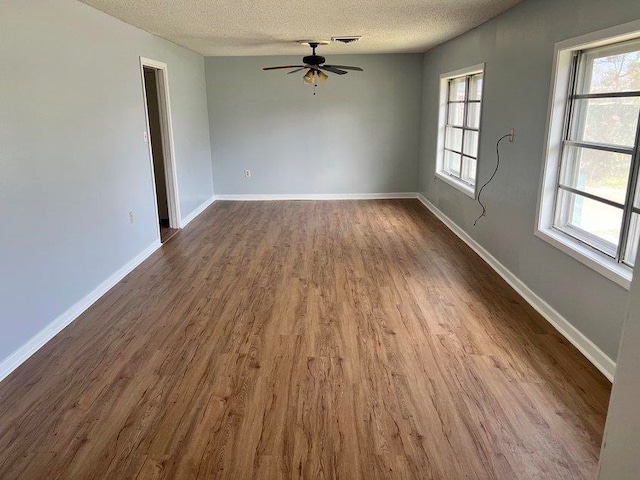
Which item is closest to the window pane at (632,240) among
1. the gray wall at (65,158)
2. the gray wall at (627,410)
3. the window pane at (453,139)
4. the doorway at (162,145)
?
the gray wall at (627,410)

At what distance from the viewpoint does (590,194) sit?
3.01m

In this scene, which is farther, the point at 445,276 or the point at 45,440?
the point at 445,276

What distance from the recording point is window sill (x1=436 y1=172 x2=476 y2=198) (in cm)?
508

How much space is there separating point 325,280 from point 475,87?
9.68ft

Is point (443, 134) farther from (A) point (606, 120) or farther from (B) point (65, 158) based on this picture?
(B) point (65, 158)

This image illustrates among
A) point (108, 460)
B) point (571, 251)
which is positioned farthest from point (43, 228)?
point (571, 251)

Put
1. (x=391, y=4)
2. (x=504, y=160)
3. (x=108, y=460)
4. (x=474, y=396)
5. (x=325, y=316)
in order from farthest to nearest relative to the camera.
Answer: (x=504, y=160)
(x=391, y=4)
(x=325, y=316)
(x=474, y=396)
(x=108, y=460)

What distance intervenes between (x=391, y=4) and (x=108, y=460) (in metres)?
3.62

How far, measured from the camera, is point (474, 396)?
244 centimetres

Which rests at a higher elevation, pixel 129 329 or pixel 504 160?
pixel 504 160

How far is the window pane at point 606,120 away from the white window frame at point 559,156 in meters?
0.11

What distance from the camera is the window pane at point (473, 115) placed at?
5.17 m

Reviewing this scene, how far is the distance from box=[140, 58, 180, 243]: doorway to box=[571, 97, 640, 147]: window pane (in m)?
4.25

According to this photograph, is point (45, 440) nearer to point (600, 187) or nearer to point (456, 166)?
point (600, 187)
